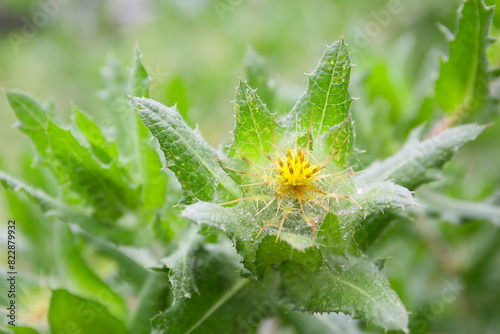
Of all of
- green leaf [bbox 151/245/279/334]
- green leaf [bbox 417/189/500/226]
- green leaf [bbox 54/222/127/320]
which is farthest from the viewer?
green leaf [bbox 417/189/500/226]

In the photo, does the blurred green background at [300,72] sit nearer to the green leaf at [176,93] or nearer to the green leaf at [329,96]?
the green leaf at [176,93]

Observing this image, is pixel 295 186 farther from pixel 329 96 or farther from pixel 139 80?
pixel 139 80

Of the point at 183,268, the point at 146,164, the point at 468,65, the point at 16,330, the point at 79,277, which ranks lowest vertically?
the point at 16,330

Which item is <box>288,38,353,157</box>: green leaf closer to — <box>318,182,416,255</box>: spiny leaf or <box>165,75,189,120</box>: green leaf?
<box>318,182,416,255</box>: spiny leaf

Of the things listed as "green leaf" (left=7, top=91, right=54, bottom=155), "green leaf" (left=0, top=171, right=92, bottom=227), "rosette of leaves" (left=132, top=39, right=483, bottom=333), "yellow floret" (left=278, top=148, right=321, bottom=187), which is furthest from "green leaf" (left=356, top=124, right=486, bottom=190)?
"green leaf" (left=7, top=91, right=54, bottom=155)

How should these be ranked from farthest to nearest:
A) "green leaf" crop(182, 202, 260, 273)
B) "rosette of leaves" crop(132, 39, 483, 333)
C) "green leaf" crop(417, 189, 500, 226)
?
"green leaf" crop(417, 189, 500, 226) → "rosette of leaves" crop(132, 39, 483, 333) → "green leaf" crop(182, 202, 260, 273)

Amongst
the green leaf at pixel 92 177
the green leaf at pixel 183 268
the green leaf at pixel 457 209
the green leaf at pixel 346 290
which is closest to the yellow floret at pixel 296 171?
the green leaf at pixel 346 290

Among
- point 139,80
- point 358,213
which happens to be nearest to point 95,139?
point 139,80
